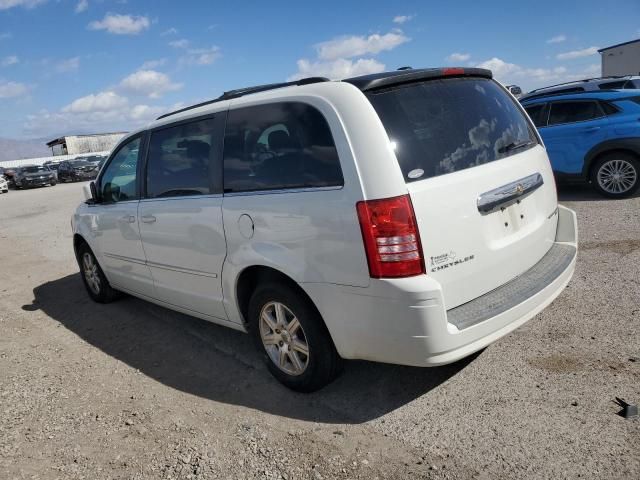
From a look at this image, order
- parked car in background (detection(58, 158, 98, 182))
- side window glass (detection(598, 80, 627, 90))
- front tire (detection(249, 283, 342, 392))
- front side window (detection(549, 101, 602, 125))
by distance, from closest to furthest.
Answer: front tire (detection(249, 283, 342, 392)), front side window (detection(549, 101, 602, 125)), side window glass (detection(598, 80, 627, 90)), parked car in background (detection(58, 158, 98, 182))

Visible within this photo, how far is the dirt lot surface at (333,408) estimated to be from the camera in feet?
8.60

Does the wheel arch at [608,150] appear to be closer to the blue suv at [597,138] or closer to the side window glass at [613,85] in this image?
the blue suv at [597,138]

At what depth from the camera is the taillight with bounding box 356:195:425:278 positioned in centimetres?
260

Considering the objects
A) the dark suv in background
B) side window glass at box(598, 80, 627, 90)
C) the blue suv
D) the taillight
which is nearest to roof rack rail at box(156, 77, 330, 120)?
the taillight

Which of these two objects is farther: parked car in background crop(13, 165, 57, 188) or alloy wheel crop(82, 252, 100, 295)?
parked car in background crop(13, 165, 57, 188)

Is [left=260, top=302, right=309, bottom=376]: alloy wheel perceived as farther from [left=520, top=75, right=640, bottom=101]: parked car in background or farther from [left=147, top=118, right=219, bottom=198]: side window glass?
[left=520, top=75, right=640, bottom=101]: parked car in background

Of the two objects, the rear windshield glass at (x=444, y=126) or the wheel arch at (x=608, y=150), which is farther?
the wheel arch at (x=608, y=150)

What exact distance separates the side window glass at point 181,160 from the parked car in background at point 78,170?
34.7 metres

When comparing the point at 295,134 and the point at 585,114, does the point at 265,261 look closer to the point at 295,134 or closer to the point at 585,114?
the point at 295,134

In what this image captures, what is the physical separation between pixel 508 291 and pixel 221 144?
83.9 inches

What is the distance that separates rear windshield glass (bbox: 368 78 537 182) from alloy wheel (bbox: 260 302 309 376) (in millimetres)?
1232

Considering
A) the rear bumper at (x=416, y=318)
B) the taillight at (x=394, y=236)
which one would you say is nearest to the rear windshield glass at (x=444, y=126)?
the taillight at (x=394, y=236)

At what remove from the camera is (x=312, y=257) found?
2.90 m

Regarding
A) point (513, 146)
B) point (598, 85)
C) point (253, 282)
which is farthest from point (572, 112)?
point (253, 282)
